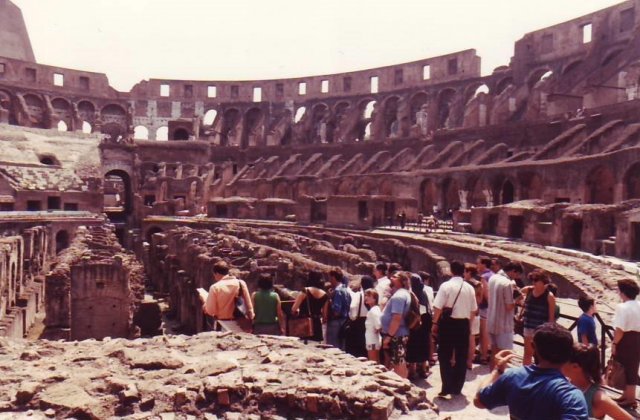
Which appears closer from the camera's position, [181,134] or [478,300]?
[478,300]

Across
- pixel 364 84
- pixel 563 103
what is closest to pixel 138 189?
pixel 364 84

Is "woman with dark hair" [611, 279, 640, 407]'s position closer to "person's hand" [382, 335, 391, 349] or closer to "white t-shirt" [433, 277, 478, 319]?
"white t-shirt" [433, 277, 478, 319]

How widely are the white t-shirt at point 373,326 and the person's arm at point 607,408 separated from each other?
10.4 ft

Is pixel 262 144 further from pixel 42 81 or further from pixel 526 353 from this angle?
pixel 526 353

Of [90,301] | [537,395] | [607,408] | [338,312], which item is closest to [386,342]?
[338,312]

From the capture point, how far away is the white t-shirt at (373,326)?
636cm

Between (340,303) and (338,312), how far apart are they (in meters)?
0.13

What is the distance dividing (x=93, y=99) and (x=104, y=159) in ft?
45.8

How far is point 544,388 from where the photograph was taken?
2.91 m

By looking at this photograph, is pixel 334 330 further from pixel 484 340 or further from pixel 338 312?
pixel 484 340

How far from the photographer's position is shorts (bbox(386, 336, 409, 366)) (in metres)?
6.17

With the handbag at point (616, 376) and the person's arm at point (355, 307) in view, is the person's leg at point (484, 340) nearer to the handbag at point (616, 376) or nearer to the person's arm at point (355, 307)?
the handbag at point (616, 376)

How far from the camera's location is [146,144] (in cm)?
4884

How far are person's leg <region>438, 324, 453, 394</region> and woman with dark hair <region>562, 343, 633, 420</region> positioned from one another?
2590mm
